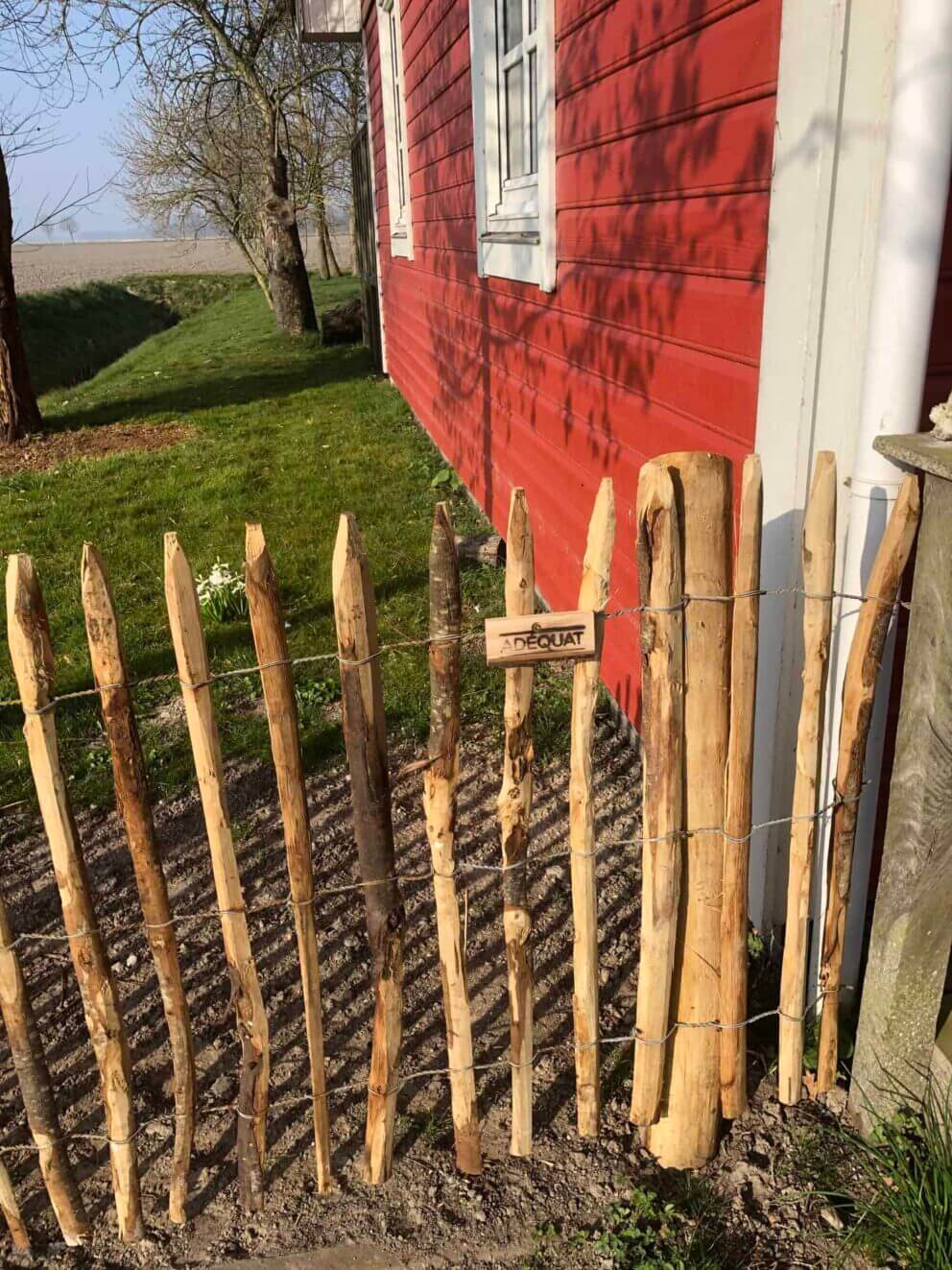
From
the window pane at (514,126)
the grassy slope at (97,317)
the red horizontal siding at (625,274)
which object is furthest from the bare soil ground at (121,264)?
the window pane at (514,126)

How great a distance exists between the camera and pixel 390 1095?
217 centimetres

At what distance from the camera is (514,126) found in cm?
521

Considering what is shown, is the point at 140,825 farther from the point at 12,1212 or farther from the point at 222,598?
the point at 222,598

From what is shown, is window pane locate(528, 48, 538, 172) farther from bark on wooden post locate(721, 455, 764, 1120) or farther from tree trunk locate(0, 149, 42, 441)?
tree trunk locate(0, 149, 42, 441)

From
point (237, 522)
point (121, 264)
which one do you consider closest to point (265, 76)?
point (237, 522)

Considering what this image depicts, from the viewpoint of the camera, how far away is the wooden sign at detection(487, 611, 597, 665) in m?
1.80

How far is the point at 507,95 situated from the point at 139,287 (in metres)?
31.7

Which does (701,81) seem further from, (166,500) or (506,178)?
(166,500)

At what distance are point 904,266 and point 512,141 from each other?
3903 millimetres

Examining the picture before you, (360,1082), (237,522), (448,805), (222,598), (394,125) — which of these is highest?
(394,125)

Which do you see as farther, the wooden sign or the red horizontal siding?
the red horizontal siding

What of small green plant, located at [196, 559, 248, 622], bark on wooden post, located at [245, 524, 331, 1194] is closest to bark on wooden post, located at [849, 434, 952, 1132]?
bark on wooden post, located at [245, 524, 331, 1194]

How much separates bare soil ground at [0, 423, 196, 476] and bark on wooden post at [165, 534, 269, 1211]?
8001mm

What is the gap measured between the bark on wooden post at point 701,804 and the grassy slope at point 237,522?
7.07ft
